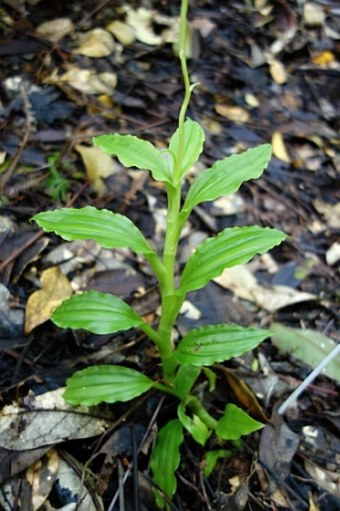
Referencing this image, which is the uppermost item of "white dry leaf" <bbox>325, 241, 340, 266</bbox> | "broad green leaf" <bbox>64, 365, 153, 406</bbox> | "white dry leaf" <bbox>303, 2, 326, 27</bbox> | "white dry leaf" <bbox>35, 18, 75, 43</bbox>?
"white dry leaf" <bbox>35, 18, 75, 43</bbox>

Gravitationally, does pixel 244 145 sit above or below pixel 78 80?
below

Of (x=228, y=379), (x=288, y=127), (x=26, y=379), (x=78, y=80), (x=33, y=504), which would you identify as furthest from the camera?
(x=288, y=127)

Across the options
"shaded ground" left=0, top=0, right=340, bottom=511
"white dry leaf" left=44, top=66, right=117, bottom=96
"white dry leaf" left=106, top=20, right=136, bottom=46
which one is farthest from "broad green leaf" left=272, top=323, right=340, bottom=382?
"white dry leaf" left=106, top=20, right=136, bottom=46

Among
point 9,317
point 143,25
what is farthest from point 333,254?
point 143,25

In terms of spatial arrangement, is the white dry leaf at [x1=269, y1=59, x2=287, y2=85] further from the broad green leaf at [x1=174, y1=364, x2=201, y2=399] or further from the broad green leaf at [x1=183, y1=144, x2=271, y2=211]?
the broad green leaf at [x1=174, y1=364, x2=201, y2=399]

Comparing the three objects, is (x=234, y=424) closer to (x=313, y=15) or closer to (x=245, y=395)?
(x=245, y=395)

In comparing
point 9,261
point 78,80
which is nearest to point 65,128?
point 78,80

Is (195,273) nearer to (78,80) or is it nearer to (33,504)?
(33,504)
